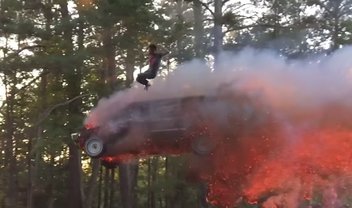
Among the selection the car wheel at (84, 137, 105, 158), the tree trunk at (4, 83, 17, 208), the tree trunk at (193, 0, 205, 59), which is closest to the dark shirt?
the car wheel at (84, 137, 105, 158)

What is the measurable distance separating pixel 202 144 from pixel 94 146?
2388 millimetres

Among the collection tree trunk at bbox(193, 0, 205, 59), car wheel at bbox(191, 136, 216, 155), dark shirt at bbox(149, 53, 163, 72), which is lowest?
car wheel at bbox(191, 136, 216, 155)

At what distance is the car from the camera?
1252cm

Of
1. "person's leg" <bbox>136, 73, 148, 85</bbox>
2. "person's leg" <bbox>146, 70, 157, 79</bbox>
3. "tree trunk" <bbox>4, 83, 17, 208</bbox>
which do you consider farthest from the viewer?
"tree trunk" <bbox>4, 83, 17, 208</bbox>

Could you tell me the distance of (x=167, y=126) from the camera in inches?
492

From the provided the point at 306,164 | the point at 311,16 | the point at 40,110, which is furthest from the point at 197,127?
the point at 40,110

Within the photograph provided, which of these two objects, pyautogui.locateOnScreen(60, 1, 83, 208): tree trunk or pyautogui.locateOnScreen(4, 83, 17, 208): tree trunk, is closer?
pyautogui.locateOnScreen(60, 1, 83, 208): tree trunk

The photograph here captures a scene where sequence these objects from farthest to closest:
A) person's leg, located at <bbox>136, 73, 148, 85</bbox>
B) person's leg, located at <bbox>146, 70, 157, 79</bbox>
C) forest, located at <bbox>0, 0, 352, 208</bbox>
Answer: forest, located at <bbox>0, 0, 352, 208</bbox> → person's leg, located at <bbox>136, 73, 148, 85</bbox> → person's leg, located at <bbox>146, 70, 157, 79</bbox>

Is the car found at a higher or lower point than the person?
lower

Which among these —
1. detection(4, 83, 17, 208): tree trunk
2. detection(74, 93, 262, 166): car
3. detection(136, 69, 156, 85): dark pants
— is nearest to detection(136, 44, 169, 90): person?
detection(136, 69, 156, 85): dark pants

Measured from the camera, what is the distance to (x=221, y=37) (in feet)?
71.8

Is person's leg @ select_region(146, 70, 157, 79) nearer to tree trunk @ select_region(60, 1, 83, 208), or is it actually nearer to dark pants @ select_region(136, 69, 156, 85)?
dark pants @ select_region(136, 69, 156, 85)

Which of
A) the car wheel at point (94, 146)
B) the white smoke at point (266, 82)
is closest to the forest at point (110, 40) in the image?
the white smoke at point (266, 82)

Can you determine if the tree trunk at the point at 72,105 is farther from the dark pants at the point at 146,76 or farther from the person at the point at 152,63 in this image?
the person at the point at 152,63
